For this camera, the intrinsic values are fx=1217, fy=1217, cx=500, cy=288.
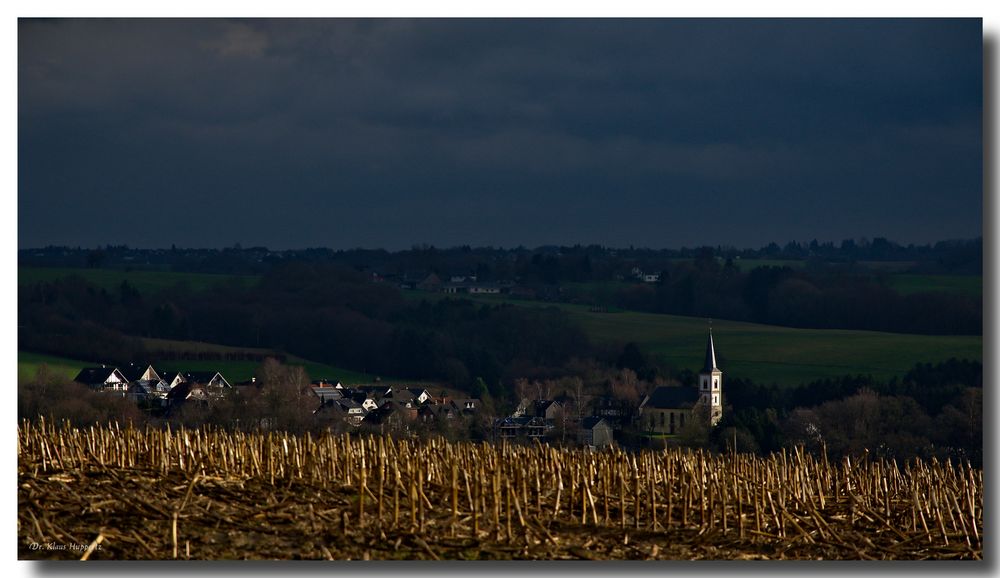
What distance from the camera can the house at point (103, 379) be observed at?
18389 millimetres

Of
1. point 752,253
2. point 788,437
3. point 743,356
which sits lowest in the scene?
point 788,437

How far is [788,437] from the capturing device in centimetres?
2278

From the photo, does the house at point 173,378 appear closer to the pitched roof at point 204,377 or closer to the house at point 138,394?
the pitched roof at point 204,377

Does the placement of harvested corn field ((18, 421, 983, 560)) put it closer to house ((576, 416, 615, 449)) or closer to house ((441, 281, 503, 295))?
house ((576, 416, 615, 449))

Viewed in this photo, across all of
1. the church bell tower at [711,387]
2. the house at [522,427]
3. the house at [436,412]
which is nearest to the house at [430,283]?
the house at [436,412]

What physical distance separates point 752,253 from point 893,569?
797 cm

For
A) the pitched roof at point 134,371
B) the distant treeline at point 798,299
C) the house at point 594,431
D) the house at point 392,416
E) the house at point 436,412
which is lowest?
the house at point 594,431

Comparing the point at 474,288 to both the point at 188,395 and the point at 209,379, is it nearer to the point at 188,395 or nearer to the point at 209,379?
the point at 209,379

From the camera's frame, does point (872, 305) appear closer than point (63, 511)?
No

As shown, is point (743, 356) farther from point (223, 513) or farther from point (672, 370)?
point (223, 513)

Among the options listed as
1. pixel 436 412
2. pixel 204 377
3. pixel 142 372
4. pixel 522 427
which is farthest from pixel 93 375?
pixel 522 427

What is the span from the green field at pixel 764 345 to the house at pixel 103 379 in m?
5.30

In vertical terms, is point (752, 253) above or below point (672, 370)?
above

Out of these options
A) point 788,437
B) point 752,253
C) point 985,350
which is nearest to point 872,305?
point 752,253
